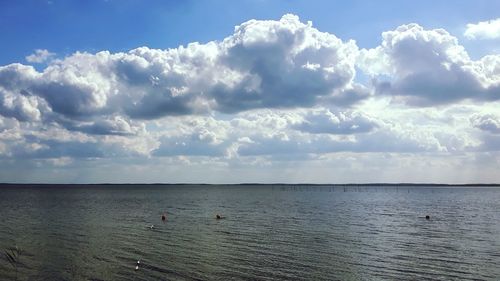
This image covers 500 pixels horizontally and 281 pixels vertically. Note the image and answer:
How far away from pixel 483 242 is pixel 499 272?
18.1 meters

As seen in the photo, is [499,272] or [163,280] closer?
[163,280]

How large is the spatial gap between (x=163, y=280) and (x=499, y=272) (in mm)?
26381

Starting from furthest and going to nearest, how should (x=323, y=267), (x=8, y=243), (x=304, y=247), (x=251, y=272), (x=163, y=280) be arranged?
(x=8, y=243) → (x=304, y=247) → (x=323, y=267) → (x=251, y=272) → (x=163, y=280)

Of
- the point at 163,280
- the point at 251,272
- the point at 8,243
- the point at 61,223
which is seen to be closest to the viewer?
the point at 163,280

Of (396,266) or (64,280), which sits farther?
(396,266)

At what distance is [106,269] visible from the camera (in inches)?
1409

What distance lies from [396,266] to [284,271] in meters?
9.96

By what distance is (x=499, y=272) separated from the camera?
34781 mm

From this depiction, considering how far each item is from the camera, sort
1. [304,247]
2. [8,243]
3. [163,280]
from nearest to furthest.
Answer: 1. [163,280]
2. [304,247]
3. [8,243]

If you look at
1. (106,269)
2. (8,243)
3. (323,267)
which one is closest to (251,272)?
(323,267)

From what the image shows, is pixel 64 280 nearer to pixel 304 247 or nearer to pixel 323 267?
pixel 323 267

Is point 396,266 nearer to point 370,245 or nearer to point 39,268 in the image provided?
point 370,245

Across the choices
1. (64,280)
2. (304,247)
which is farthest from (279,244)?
(64,280)

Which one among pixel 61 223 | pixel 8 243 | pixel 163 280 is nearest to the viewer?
pixel 163 280
